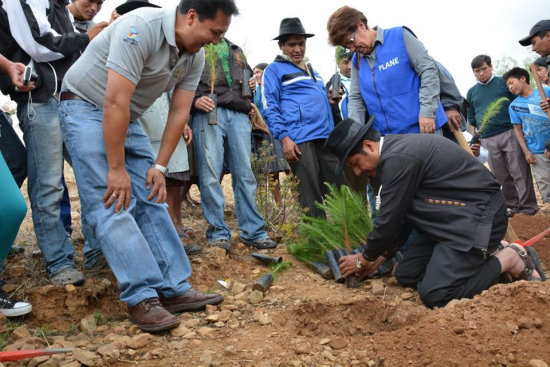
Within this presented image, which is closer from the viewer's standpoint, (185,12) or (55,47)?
(185,12)

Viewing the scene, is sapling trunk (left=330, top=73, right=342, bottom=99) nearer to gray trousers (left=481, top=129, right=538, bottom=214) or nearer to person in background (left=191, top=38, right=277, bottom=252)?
person in background (left=191, top=38, right=277, bottom=252)

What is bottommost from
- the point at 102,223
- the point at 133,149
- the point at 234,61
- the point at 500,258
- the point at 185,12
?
the point at 500,258

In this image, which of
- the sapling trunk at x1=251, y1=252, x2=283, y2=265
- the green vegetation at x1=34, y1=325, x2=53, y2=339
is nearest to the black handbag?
the green vegetation at x1=34, y1=325, x2=53, y2=339

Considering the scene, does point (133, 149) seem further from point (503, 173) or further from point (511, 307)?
point (503, 173)

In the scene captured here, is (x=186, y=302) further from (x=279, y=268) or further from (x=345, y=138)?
(x=345, y=138)

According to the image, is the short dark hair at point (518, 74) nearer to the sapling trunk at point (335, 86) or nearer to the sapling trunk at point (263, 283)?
the sapling trunk at point (335, 86)

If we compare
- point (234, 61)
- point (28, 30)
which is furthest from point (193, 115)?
point (28, 30)

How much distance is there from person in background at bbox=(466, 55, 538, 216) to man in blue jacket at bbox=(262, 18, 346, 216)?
2482 mm

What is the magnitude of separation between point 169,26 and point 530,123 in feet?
15.9

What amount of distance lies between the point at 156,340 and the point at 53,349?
482 millimetres

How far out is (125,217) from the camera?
2.81 metres

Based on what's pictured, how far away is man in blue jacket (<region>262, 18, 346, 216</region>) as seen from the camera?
16.0ft

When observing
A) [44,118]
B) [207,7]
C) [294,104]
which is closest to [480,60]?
[294,104]

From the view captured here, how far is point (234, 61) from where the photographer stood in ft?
15.1
